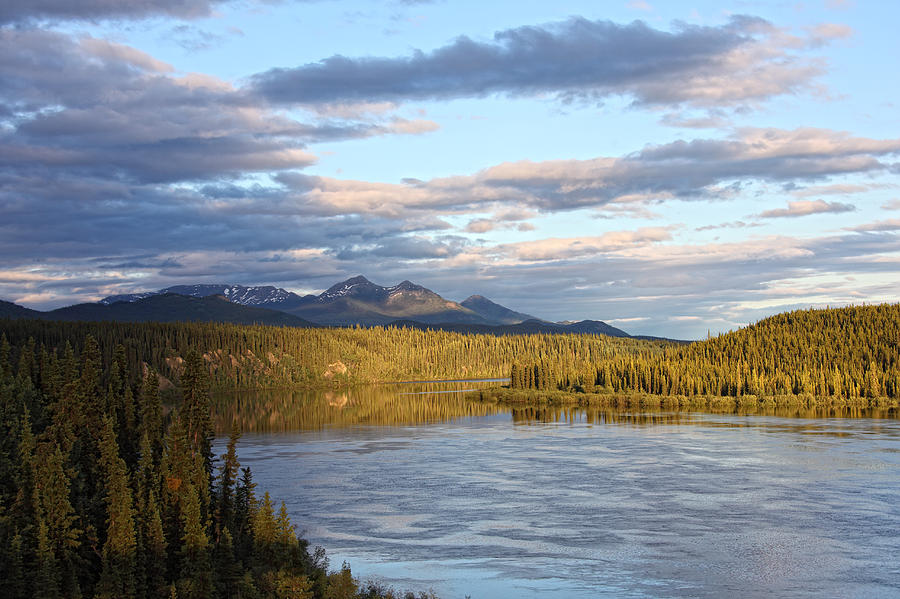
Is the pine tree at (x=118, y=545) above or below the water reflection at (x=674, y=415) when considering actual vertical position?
above

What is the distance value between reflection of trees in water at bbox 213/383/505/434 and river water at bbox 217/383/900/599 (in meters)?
12.8

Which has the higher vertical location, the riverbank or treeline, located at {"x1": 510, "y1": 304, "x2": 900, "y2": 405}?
treeline, located at {"x1": 510, "y1": 304, "x2": 900, "y2": 405}

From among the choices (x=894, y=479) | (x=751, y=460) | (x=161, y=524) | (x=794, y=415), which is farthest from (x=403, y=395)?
(x=161, y=524)

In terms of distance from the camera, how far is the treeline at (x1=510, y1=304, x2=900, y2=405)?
143 metres

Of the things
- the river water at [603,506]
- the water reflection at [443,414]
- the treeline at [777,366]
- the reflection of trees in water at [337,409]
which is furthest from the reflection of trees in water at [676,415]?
the treeline at [777,366]

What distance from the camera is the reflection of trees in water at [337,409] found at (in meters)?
111

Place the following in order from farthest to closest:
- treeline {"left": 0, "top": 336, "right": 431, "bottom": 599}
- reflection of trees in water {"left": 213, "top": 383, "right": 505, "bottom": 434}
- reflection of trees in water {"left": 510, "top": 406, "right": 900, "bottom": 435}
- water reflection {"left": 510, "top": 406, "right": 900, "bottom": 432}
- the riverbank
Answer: the riverbank, reflection of trees in water {"left": 213, "top": 383, "right": 505, "bottom": 434}, water reflection {"left": 510, "top": 406, "right": 900, "bottom": 432}, reflection of trees in water {"left": 510, "top": 406, "right": 900, "bottom": 435}, treeline {"left": 0, "top": 336, "right": 431, "bottom": 599}

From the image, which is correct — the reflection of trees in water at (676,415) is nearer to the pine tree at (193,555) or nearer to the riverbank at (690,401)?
the riverbank at (690,401)

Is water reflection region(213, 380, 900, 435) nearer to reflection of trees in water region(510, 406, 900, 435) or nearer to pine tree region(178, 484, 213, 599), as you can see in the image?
reflection of trees in water region(510, 406, 900, 435)

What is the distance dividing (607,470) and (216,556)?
3612 cm

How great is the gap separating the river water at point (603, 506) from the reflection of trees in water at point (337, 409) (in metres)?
12.8

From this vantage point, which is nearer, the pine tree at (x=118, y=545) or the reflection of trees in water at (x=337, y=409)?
the pine tree at (x=118, y=545)

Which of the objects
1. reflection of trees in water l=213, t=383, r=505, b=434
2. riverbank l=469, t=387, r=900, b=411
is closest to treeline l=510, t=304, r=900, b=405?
riverbank l=469, t=387, r=900, b=411

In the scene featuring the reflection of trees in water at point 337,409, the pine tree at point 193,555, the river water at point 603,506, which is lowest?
the reflection of trees in water at point 337,409
